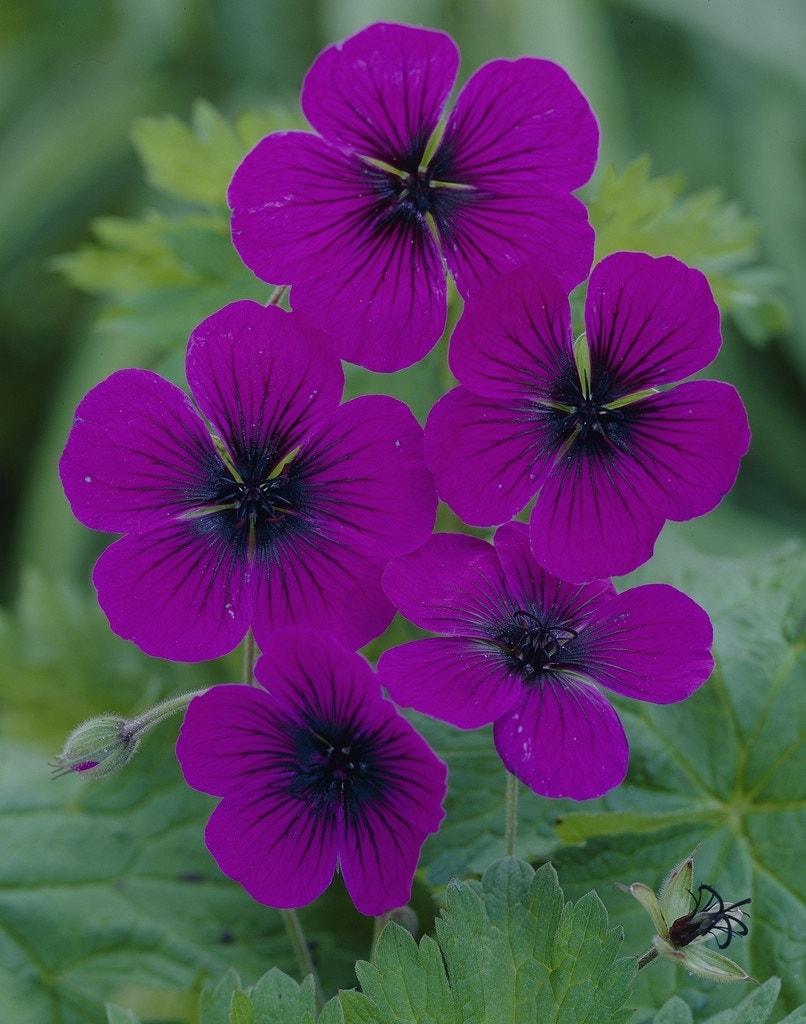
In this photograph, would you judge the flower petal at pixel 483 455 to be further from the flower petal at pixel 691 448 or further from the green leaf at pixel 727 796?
the green leaf at pixel 727 796

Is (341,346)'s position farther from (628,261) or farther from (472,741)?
(472,741)

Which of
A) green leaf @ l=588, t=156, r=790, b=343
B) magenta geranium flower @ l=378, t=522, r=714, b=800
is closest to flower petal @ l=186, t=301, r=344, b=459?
magenta geranium flower @ l=378, t=522, r=714, b=800

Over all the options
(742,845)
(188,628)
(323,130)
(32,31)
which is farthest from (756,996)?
(32,31)

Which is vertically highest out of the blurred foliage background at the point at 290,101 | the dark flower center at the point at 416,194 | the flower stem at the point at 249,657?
the blurred foliage background at the point at 290,101

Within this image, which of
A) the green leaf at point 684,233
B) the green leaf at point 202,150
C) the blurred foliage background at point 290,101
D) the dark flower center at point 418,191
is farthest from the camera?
the blurred foliage background at point 290,101

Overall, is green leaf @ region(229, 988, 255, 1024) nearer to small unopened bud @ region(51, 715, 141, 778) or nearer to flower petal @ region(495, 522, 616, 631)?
small unopened bud @ region(51, 715, 141, 778)

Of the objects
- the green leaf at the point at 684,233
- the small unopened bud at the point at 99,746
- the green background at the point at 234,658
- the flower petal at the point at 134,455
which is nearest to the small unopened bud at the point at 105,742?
the small unopened bud at the point at 99,746

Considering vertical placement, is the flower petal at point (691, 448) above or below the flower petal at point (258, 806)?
above
